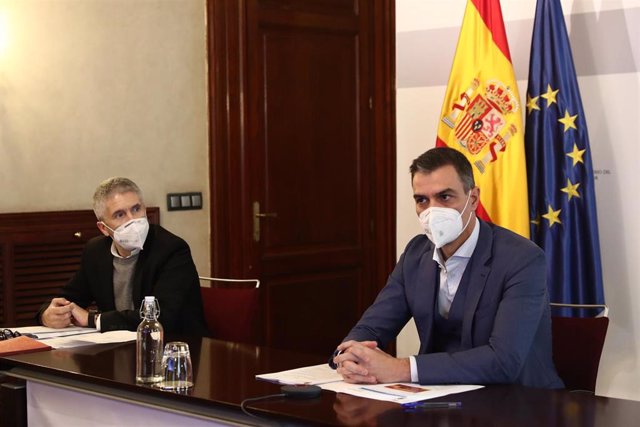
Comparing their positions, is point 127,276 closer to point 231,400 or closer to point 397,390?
point 231,400

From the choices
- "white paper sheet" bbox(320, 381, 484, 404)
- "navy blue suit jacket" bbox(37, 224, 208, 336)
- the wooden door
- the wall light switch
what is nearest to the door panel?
the wooden door

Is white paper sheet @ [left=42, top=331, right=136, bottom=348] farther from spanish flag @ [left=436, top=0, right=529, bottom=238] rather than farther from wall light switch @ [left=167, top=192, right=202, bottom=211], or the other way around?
wall light switch @ [left=167, top=192, right=202, bottom=211]

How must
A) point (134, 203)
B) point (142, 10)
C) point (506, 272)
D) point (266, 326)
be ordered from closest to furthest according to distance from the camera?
point (506, 272), point (134, 203), point (142, 10), point (266, 326)

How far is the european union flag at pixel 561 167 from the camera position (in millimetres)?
3771

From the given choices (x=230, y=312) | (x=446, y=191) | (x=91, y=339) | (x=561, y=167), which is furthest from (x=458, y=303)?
(x=561, y=167)

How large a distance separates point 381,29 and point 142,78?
166 cm

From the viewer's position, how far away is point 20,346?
2.99 metres

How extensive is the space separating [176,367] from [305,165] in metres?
3.36

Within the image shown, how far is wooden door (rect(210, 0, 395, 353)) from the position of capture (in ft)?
17.5

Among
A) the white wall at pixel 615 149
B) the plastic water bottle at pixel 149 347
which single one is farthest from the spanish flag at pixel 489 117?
the plastic water bottle at pixel 149 347

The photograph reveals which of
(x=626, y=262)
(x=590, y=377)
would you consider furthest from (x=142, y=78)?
(x=590, y=377)

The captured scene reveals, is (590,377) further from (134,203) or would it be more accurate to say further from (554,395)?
(134,203)

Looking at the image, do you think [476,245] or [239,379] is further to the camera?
[476,245]

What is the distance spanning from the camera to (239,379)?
97.1 inches
